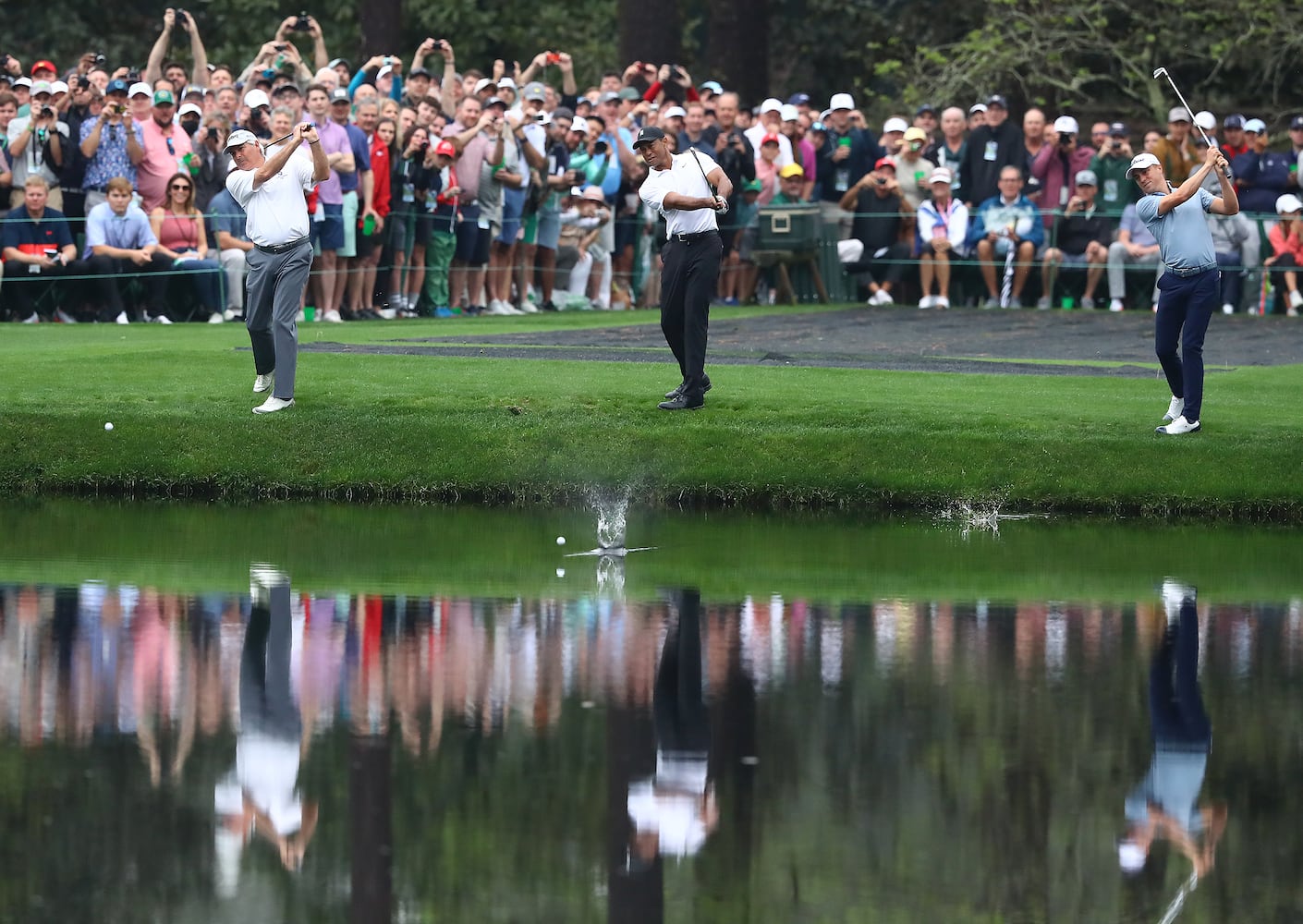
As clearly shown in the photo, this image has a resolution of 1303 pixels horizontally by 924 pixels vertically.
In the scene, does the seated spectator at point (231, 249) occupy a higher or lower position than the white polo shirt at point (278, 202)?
lower

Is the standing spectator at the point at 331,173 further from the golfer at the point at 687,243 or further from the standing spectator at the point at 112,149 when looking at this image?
the golfer at the point at 687,243

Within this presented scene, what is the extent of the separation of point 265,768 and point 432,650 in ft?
7.46

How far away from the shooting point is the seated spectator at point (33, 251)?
2278 cm

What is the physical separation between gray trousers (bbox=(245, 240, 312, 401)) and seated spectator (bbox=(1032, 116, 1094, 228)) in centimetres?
1302

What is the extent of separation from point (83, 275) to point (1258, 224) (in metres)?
13.0

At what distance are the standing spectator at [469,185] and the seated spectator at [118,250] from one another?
333 centimetres

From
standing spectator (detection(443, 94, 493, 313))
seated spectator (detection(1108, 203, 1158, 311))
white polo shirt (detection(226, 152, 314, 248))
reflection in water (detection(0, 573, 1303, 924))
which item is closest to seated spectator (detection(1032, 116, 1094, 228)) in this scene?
seated spectator (detection(1108, 203, 1158, 311))

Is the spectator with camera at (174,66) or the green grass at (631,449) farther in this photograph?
the spectator with camera at (174,66)

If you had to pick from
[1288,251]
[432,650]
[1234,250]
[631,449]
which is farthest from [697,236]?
[1288,251]

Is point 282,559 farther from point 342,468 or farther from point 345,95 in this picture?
point 345,95

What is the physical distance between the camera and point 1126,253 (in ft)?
91.5

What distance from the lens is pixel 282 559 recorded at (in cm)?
1326

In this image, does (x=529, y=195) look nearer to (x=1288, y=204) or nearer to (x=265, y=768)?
(x=1288, y=204)

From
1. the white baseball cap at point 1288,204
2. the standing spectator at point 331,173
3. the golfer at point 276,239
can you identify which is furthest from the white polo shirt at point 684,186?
the white baseball cap at point 1288,204
